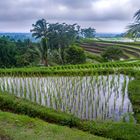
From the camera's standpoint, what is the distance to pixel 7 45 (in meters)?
30.3

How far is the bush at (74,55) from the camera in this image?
27.0m

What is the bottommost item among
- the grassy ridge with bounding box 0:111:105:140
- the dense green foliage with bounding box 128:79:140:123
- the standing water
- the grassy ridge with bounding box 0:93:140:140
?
the standing water

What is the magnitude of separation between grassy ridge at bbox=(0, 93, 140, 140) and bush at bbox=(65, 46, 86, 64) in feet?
53.5

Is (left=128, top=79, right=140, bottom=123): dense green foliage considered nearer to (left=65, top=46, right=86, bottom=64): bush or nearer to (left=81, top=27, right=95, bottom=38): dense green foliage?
(left=65, top=46, right=86, bottom=64): bush

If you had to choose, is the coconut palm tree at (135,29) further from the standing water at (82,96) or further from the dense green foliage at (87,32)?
the dense green foliage at (87,32)

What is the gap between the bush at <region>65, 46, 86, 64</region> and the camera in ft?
88.7

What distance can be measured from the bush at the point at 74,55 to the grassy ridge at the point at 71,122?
16.3 meters

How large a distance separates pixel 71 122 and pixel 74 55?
62.3 ft

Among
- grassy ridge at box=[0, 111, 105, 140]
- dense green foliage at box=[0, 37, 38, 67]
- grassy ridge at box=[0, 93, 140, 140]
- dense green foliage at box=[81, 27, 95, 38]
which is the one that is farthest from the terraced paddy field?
dense green foliage at box=[81, 27, 95, 38]

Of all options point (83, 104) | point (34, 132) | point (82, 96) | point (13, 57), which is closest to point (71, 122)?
point (34, 132)

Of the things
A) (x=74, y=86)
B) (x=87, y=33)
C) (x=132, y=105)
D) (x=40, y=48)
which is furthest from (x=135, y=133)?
(x=87, y=33)

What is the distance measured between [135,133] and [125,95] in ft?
17.2

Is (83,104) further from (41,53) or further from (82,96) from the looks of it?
(41,53)

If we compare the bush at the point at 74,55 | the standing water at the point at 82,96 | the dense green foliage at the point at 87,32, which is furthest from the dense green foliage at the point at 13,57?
the dense green foliage at the point at 87,32
